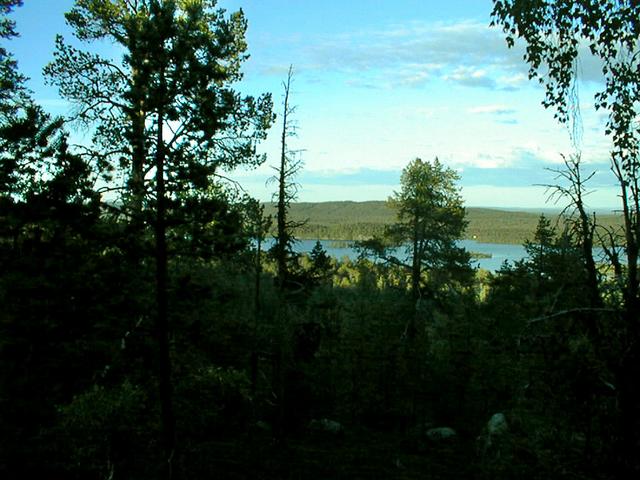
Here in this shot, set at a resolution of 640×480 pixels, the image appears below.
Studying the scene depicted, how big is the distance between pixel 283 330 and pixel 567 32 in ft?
46.9

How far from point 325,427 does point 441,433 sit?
5833mm

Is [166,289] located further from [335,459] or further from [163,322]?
[335,459]

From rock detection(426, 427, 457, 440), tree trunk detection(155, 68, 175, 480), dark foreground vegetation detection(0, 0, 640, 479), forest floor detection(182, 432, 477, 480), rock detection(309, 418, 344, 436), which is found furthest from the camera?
rock detection(309, 418, 344, 436)

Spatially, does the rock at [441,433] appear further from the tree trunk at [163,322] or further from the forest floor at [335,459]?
the tree trunk at [163,322]

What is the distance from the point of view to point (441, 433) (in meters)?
30.2

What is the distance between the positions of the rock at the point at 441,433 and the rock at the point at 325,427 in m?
4.47

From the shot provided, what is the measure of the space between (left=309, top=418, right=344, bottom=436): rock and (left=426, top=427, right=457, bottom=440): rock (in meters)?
4.47

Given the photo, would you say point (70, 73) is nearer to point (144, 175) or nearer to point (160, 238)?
point (144, 175)

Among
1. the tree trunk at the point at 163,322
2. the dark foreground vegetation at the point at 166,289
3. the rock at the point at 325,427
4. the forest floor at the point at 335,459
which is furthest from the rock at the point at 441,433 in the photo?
the tree trunk at the point at 163,322

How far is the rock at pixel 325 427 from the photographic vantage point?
3041 centimetres

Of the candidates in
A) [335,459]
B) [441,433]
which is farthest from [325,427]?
[441,433]

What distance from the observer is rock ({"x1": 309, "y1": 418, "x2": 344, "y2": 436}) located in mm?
30406

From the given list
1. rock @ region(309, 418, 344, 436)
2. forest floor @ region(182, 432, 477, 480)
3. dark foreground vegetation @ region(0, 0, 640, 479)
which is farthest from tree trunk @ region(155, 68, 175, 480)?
rock @ region(309, 418, 344, 436)

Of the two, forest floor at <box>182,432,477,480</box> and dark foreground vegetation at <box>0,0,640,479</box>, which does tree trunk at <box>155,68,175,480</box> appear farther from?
forest floor at <box>182,432,477,480</box>
